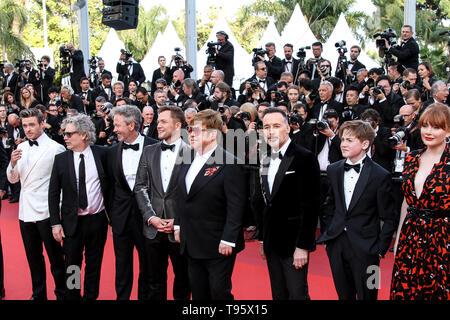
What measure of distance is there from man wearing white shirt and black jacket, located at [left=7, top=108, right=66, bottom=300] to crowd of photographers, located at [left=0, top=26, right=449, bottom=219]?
840 mm

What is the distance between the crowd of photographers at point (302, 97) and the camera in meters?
6.13

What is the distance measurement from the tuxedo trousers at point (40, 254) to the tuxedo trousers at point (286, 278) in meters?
1.93

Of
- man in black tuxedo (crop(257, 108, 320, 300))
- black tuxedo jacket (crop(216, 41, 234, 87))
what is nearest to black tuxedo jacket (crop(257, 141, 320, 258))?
man in black tuxedo (crop(257, 108, 320, 300))

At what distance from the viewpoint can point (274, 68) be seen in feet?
31.5

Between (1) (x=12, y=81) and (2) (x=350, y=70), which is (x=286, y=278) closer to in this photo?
(2) (x=350, y=70)

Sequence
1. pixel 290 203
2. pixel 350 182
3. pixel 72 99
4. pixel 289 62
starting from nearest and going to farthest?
1. pixel 290 203
2. pixel 350 182
3. pixel 289 62
4. pixel 72 99

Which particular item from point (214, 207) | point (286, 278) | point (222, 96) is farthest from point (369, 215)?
point (222, 96)

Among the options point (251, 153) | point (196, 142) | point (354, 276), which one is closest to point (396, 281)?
point (354, 276)

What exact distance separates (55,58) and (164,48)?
58.3 feet

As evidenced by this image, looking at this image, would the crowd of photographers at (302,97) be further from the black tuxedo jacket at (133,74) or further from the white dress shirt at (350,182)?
the white dress shirt at (350,182)

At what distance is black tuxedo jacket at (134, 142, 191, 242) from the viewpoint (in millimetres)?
4109

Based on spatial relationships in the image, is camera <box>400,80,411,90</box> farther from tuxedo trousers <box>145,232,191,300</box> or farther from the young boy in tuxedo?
tuxedo trousers <box>145,232,191,300</box>

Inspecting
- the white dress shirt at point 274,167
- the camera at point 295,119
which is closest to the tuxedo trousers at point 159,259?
the white dress shirt at point 274,167

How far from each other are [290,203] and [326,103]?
3.64 metres
